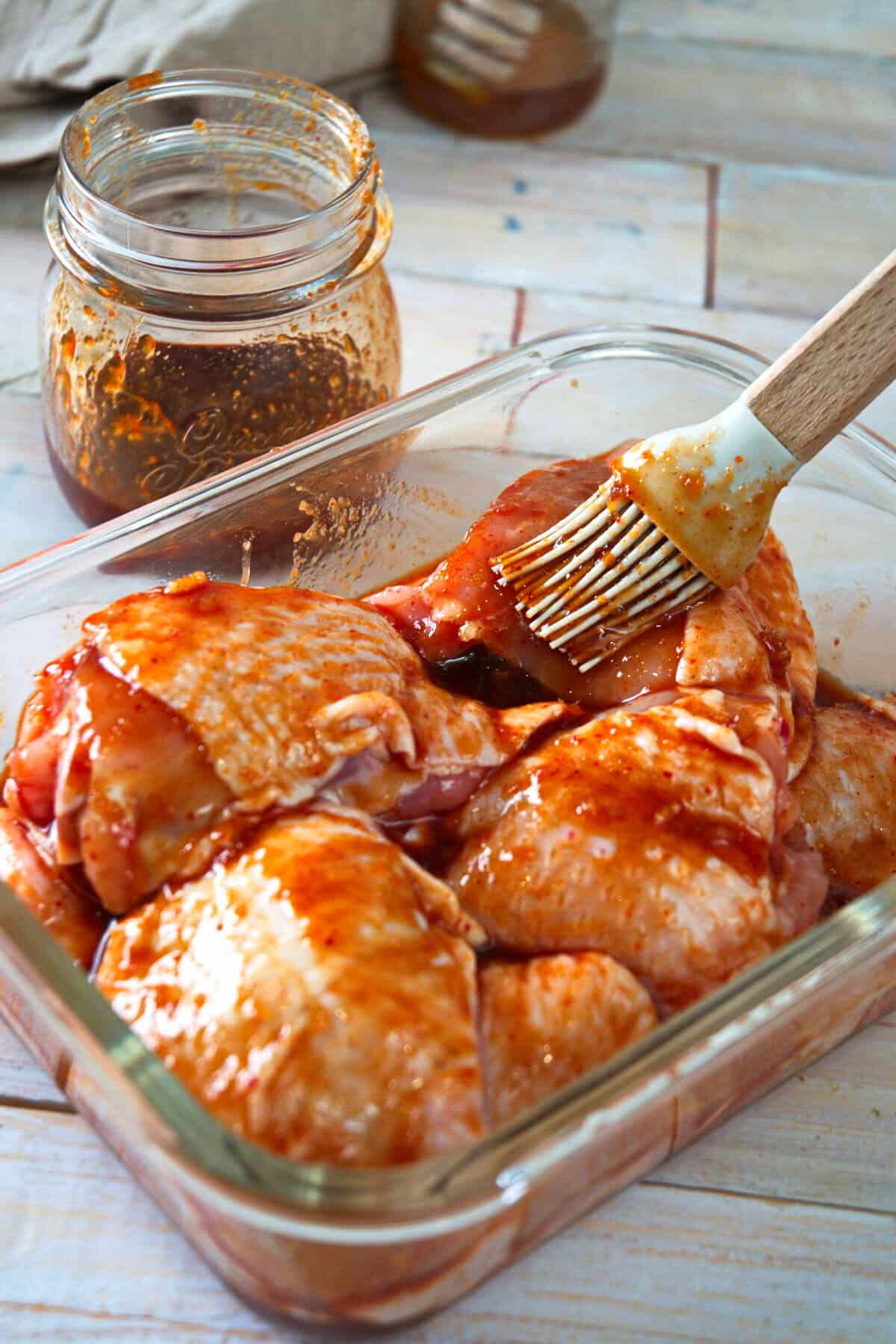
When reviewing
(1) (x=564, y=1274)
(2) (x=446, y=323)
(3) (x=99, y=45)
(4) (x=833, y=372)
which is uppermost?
(4) (x=833, y=372)

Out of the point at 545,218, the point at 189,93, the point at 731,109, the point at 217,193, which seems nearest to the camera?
the point at 189,93

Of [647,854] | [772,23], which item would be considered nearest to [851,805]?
[647,854]

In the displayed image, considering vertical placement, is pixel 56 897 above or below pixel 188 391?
below

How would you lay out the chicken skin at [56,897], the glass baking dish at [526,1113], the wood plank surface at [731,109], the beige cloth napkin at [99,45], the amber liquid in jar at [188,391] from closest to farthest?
the glass baking dish at [526,1113], the chicken skin at [56,897], the amber liquid in jar at [188,391], the beige cloth napkin at [99,45], the wood plank surface at [731,109]

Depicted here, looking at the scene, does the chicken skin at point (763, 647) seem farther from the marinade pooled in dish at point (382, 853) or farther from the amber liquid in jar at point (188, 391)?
the amber liquid in jar at point (188, 391)

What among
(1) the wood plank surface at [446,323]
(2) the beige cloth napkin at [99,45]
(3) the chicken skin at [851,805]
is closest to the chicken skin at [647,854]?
(3) the chicken skin at [851,805]

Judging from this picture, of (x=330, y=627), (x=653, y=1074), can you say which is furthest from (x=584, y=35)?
(x=653, y=1074)

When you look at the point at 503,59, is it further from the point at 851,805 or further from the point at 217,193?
the point at 851,805
